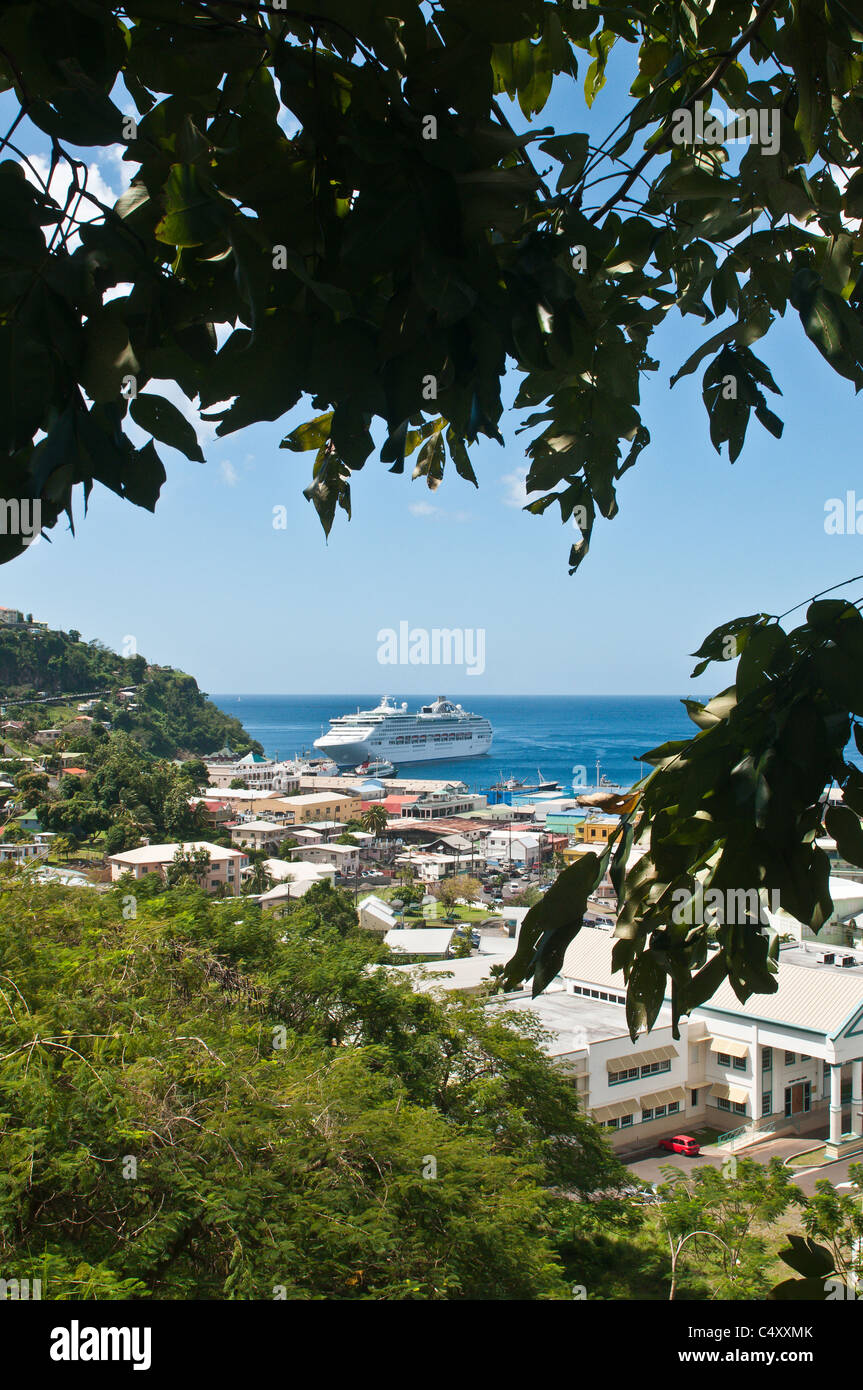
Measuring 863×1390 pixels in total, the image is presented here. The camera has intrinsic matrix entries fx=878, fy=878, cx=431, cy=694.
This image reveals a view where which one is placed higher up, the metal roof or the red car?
the metal roof

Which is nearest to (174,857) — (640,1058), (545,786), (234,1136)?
(640,1058)

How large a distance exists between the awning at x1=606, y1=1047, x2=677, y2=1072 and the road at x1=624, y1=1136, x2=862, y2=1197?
1089mm

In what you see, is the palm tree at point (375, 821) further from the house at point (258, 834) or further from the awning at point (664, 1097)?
the awning at point (664, 1097)

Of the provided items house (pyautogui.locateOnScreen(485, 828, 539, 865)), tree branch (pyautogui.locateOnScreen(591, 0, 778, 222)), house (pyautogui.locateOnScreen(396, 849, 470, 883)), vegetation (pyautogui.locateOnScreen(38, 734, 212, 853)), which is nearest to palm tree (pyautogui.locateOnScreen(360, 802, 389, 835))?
house (pyautogui.locateOnScreen(396, 849, 470, 883))

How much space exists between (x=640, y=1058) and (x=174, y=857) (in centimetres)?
1043

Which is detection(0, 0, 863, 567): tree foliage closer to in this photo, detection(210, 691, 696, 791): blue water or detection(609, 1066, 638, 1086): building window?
detection(609, 1066, 638, 1086): building window

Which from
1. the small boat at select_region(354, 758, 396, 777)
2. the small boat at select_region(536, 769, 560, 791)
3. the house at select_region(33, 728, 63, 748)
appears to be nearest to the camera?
the house at select_region(33, 728, 63, 748)

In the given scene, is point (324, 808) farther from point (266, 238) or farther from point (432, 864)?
point (266, 238)

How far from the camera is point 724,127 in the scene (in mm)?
841

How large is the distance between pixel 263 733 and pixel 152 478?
70677 millimetres

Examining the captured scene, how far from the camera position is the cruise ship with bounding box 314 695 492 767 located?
4644cm

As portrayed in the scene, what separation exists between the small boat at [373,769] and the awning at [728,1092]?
111 ft

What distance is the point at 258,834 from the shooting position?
90.6 ft

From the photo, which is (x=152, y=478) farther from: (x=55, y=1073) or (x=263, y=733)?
(x=263, y=733)
